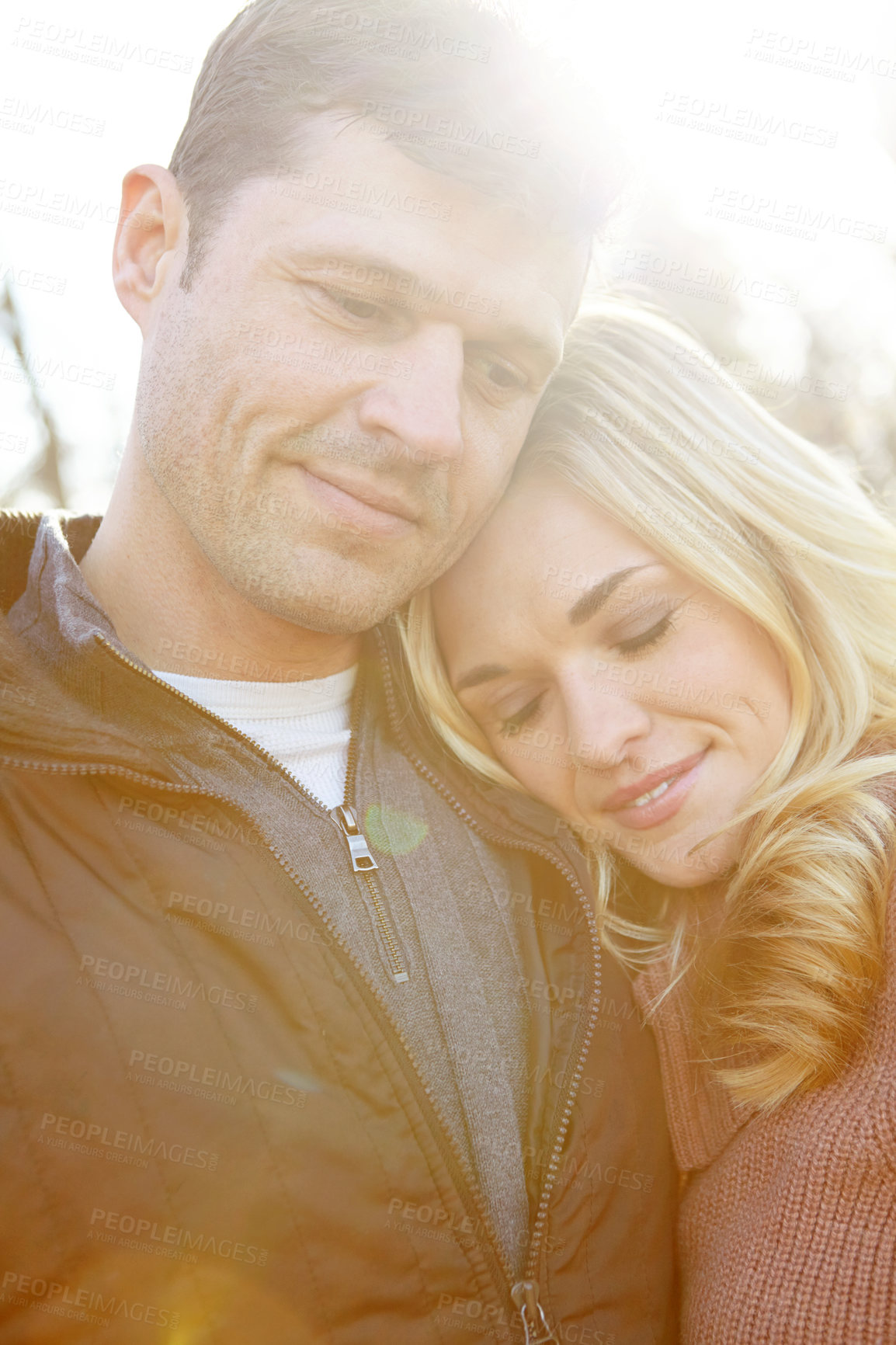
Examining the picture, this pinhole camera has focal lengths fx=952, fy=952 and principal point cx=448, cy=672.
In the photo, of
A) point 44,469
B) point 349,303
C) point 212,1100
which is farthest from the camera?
point 44,469

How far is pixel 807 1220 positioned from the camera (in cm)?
186

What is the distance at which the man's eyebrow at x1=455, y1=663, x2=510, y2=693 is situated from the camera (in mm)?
2578

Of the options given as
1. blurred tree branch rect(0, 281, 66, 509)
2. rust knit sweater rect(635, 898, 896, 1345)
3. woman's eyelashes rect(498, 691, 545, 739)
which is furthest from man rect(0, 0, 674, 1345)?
blurred tree branch rect(0, 281, 66, 509)

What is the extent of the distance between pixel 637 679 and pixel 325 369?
42.2 inches

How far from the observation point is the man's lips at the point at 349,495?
2.16m

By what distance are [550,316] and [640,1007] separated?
1738 mm

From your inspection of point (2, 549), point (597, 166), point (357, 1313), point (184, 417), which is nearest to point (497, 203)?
point (597, 166)

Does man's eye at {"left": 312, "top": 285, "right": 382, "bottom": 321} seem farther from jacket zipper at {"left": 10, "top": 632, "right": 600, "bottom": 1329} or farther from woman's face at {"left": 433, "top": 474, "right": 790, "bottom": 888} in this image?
jacket zipper at {"left": 10, "top": 632, "right": 600, "bottom": 1329}

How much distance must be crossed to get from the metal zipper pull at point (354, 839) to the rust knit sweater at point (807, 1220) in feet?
3.25

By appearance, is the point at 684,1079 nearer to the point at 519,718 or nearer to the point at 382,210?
the point at 519,718

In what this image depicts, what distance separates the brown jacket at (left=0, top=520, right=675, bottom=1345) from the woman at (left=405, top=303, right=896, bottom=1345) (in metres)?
0.32

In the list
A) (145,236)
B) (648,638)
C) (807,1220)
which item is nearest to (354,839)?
(648,638)

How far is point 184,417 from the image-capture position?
220cm

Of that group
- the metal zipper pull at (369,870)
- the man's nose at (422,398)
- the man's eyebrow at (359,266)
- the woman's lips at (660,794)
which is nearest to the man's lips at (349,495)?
the man's nose at (422,398)
